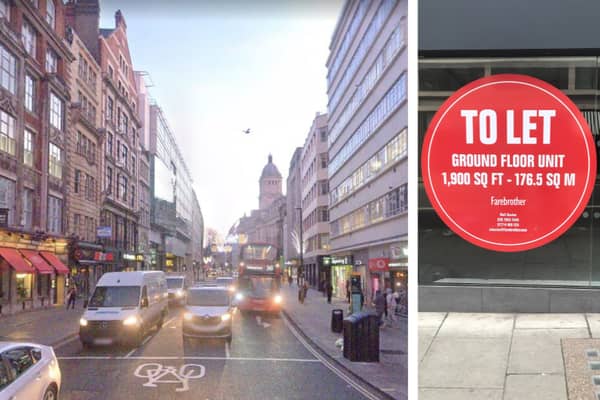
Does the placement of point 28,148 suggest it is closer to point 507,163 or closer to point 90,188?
point 90,188

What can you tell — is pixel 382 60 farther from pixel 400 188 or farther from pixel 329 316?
pixel 329 316

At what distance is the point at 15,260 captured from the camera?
10.1ft

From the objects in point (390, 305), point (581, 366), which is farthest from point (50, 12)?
point (581, 366)

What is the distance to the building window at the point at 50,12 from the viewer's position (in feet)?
11.1

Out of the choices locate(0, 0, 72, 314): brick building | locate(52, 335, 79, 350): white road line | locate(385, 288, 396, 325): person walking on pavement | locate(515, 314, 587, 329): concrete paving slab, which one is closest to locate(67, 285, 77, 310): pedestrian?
locate(0, 0, 72, 314): brick building

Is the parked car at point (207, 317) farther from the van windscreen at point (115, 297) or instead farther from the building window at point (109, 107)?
the building window at point (109, 107)

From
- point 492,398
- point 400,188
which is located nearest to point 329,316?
point 492,398

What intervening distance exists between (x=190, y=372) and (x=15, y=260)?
122cm

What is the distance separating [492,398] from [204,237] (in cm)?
355

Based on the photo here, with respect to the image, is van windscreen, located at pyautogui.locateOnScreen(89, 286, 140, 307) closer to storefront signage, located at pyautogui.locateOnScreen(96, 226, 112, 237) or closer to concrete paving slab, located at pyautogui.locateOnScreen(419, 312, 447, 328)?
storefront signage, located at pyautogui.locateOnScreen(96, 226, 112, 237)

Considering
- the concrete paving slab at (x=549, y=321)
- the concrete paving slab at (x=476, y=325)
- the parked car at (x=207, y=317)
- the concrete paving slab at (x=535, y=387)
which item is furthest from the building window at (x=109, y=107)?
the concrete paving slab at (x=549, y=321)

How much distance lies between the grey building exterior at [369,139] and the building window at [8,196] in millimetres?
2300

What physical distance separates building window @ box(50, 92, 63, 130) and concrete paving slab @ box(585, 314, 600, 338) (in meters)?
6.79

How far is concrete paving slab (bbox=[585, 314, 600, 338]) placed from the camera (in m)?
7.49
